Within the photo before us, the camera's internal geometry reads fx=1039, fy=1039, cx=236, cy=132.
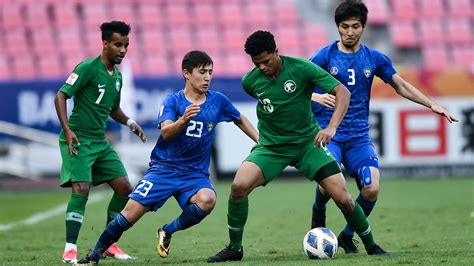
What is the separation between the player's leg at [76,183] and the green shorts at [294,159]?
→ 1669 millimetres

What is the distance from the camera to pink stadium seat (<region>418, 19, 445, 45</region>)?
88.2 ft

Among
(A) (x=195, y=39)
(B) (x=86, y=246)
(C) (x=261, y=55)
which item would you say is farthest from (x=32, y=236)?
(A) (x=195, y=39)

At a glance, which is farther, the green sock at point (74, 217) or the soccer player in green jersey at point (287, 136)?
the green sock at point (74, 217)

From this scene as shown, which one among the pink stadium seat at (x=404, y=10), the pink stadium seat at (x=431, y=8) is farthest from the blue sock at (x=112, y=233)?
the pink stadium seat at (x=431, y=8)

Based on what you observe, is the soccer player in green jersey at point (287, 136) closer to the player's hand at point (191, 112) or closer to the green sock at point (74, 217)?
the player's hand at point (191, 112)

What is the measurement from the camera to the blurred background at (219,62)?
75.5 feet

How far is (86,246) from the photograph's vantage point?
1176 centimetres

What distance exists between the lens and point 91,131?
33.6 feet

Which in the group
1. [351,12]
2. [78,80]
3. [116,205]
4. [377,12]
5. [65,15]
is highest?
[65,15]

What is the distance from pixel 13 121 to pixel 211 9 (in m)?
6.84

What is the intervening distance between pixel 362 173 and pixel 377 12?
17.4 m

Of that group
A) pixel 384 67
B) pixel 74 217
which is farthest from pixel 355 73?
pixel 74 217

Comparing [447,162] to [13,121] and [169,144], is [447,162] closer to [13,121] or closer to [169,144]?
[13,121]

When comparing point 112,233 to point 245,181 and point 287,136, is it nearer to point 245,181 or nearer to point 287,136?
point 245,181
